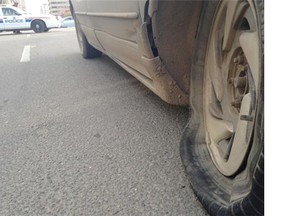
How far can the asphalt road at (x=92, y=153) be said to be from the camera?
1562mm

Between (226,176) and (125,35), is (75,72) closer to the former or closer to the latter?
(125,35)

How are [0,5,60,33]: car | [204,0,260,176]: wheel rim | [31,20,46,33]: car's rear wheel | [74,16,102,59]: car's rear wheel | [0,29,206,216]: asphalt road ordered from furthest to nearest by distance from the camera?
[31,20,46,33]: car's rear wheel
[0,5,60,33]: car
[74,16,102,59]: car's rear wheel
[0,29,206,216]: asphalt road
[204,0,260,176]: wheel rim

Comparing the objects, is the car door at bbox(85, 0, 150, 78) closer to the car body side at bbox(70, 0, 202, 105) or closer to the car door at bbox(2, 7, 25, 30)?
the car body side at bbox(70, 0, 202, 105)

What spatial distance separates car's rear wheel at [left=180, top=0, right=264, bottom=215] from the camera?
3.51ft

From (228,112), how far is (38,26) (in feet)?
58.5

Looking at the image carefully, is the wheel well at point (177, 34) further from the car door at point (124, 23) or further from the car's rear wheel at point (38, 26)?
the car's rear wheel at point (38, 26)


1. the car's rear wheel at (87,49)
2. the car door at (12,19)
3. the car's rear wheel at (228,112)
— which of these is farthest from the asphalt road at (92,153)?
the car door at (12,19)

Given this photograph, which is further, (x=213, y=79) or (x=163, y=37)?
(x=163, y=37)

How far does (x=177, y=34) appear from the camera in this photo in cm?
174

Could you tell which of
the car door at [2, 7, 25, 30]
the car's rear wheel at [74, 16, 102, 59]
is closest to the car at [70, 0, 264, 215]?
the car's rear wheel at [74, 16, 102, 59]

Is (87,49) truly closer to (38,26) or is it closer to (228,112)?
(228,112)

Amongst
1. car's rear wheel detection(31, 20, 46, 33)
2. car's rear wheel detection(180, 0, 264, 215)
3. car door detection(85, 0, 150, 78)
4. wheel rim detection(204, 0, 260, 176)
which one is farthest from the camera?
car's rear wheel detection(31, 20, 46, 33)


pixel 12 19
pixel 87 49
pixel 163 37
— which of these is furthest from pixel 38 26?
pixel 163 37
